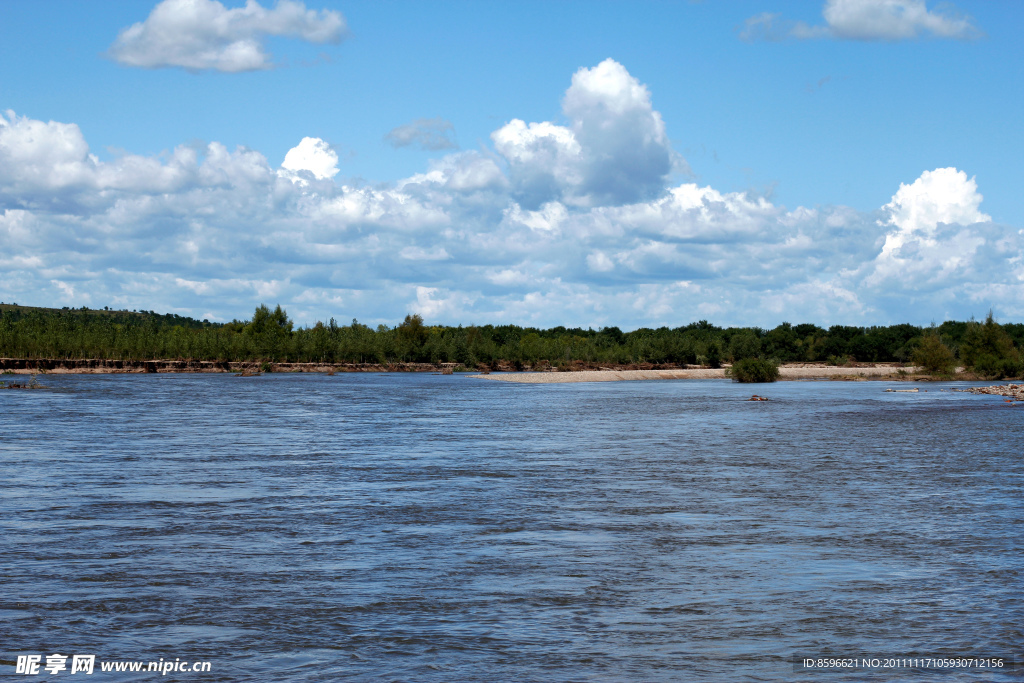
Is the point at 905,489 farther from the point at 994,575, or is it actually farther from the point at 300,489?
the point at 300,489

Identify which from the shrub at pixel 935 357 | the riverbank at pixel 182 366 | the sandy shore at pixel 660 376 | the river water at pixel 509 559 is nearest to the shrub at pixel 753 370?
the sandy shore at pixel 660 376

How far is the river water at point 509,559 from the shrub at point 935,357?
8764 cm

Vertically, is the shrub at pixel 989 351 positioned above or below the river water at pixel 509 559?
above

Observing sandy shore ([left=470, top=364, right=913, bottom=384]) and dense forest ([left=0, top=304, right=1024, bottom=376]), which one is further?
sandy shore ([left=470, top=364, right=913, bottom=384])

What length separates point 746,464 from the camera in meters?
29.8

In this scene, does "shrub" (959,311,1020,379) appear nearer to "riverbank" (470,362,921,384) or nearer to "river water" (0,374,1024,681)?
"riverbank" (470,362,921,384)

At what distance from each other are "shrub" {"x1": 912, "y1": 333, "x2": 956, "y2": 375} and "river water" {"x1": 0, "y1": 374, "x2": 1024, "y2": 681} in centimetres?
8764

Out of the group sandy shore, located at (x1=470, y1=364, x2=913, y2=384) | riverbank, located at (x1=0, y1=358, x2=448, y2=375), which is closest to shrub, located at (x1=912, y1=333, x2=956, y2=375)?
sandy shore, located at (x1=470, y1=364, x2=913, y2=384)

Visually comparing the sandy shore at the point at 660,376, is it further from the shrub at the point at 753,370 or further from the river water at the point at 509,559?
the river water at the point at 509,559

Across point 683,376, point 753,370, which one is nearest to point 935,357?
point 753,370

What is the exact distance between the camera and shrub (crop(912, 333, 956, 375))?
115000 millimetres

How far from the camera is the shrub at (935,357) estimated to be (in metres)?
115

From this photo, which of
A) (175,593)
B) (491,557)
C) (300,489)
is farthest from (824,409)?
(175,593)

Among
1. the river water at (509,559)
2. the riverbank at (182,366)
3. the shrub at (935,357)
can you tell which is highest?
the shrub at (935,357)
